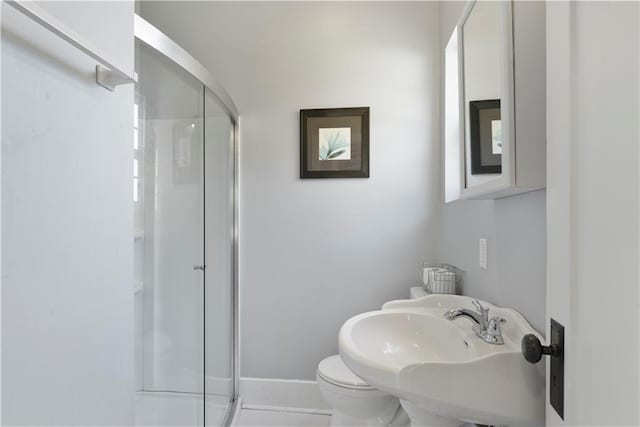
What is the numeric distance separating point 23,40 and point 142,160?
676mm

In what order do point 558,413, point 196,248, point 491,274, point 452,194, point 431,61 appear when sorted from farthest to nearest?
point 431,61 < point 452,194 < point 196,248 < point 491,274 < point 558,413

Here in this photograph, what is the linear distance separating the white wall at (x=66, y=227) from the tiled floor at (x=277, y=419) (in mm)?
1184

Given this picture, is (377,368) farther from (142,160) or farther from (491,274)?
(142,160)

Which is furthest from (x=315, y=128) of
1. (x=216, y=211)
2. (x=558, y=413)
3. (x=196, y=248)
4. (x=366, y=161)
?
(x=558, y=413)

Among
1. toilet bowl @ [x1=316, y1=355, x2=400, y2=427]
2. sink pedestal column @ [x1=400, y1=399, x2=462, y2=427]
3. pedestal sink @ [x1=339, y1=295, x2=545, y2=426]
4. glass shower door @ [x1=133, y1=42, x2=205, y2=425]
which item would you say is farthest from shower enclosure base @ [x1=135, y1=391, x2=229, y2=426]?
sink pedestal column @ [x1=400, y1=399, x2=462, y2=427]

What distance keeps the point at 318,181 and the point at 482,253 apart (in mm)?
1022

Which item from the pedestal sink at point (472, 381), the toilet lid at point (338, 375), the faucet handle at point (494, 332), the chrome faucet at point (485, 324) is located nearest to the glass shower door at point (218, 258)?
the toilet lid at point (338, 375)

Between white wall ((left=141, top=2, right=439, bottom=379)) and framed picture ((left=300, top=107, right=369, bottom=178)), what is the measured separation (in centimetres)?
5

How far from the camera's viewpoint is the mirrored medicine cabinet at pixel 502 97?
831 millimetres

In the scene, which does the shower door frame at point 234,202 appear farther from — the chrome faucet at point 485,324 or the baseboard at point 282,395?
the chrome faucet at point 485,324

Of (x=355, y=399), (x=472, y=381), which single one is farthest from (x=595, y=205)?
(x=355, y=399)

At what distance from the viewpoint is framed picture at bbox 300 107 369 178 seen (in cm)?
197

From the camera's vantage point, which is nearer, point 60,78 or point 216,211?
point 60,78

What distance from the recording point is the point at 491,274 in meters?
1.21
